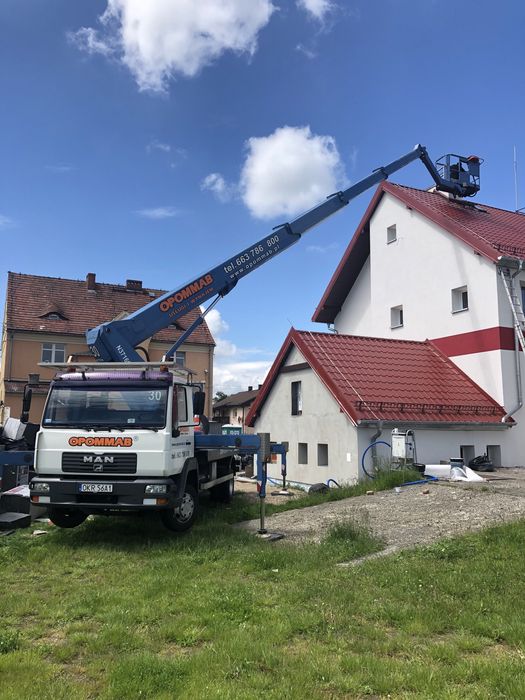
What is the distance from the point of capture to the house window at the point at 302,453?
1925 cm

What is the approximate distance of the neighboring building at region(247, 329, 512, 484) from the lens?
55.1ft

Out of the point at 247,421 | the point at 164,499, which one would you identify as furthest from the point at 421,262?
the point at 164,499

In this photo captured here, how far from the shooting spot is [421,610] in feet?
18.4

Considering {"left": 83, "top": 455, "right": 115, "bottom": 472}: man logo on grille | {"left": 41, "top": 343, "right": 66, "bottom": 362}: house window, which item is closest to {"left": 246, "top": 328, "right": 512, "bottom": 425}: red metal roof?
{"left": 83, "top": 455, "right": 115, "bottom": 472}: man logo on grille

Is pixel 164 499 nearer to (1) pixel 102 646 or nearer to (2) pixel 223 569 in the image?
(2) pixel 223 569

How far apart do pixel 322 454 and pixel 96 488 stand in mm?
10166

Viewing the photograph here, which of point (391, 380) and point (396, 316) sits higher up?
point (396, 316)

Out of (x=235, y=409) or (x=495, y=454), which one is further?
(x=235, y=409)

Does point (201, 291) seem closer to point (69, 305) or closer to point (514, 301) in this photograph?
point (514, 301)

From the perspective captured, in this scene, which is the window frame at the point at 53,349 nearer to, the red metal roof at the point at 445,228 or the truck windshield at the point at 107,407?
the red metal roof at the point at 445,228

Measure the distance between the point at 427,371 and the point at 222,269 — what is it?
8.49 metres

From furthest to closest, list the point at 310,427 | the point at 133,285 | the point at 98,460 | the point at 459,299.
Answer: the point at 133,285
the point at 459,299
the point at 310,427
the point at 98,460

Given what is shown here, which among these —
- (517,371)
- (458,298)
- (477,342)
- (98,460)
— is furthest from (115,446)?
(458,298)

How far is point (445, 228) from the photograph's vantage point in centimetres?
2133
